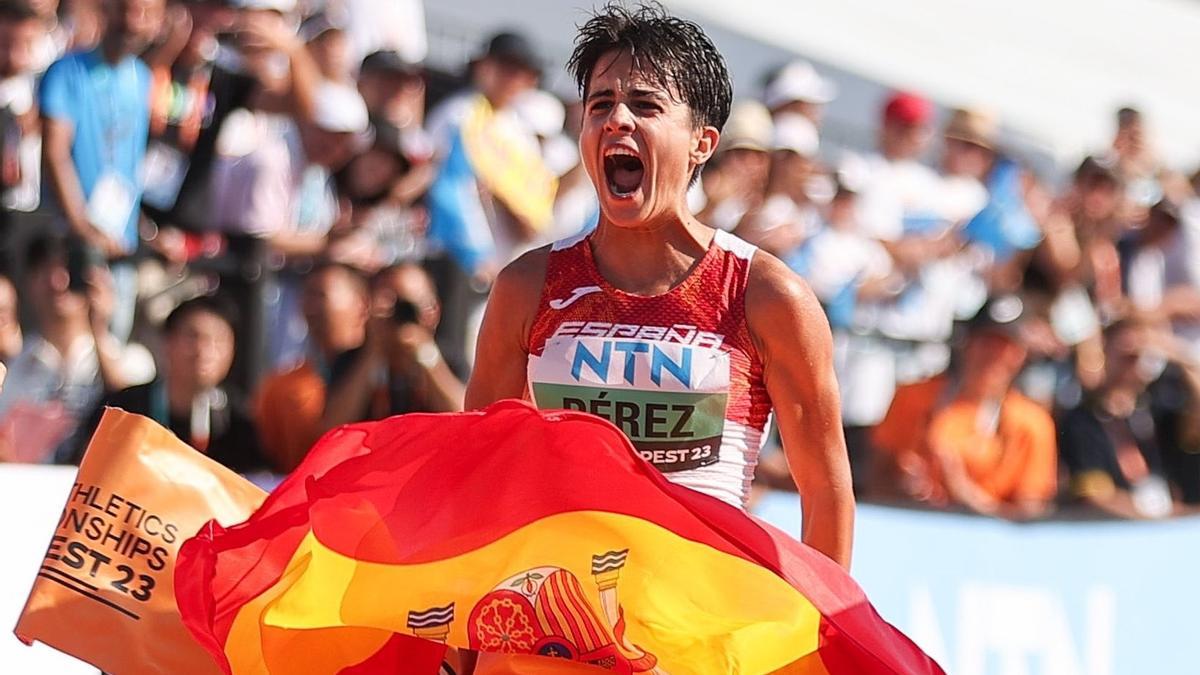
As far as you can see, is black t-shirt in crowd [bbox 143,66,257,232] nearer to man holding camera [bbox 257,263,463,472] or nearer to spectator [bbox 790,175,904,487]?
man holding camera [bbox 257,263,463,472]

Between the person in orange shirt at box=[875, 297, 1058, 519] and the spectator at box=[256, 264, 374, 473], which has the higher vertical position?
the person in orange shirt at box=[875, 297, 1058, 519]

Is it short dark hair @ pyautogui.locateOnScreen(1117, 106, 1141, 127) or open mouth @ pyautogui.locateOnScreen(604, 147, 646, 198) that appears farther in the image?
short dark hair @ pyautogui.locateOnScreen(1117, 106, 1141, 127)

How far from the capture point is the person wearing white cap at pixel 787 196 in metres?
8.55

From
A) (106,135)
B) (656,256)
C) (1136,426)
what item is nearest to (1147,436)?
(1136,426)

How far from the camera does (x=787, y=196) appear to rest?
29.4 ft

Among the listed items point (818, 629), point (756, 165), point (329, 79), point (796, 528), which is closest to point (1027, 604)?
point (796, 528)

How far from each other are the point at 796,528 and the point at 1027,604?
119 cm

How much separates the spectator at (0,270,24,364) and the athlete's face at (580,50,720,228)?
3.36 metres

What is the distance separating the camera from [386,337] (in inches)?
289

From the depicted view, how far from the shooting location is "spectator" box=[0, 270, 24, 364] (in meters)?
6.71

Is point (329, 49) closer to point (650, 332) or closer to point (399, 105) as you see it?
point (399, 105)

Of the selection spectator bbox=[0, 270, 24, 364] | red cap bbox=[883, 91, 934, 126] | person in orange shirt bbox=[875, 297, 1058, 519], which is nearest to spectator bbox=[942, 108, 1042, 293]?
red cap bbox=[883, 91, 934, 126]

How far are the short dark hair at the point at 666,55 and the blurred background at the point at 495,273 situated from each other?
2.48 meters

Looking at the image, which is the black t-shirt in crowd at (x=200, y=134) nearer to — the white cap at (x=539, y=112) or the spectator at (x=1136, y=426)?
the white cap at (x=539, y=112)
